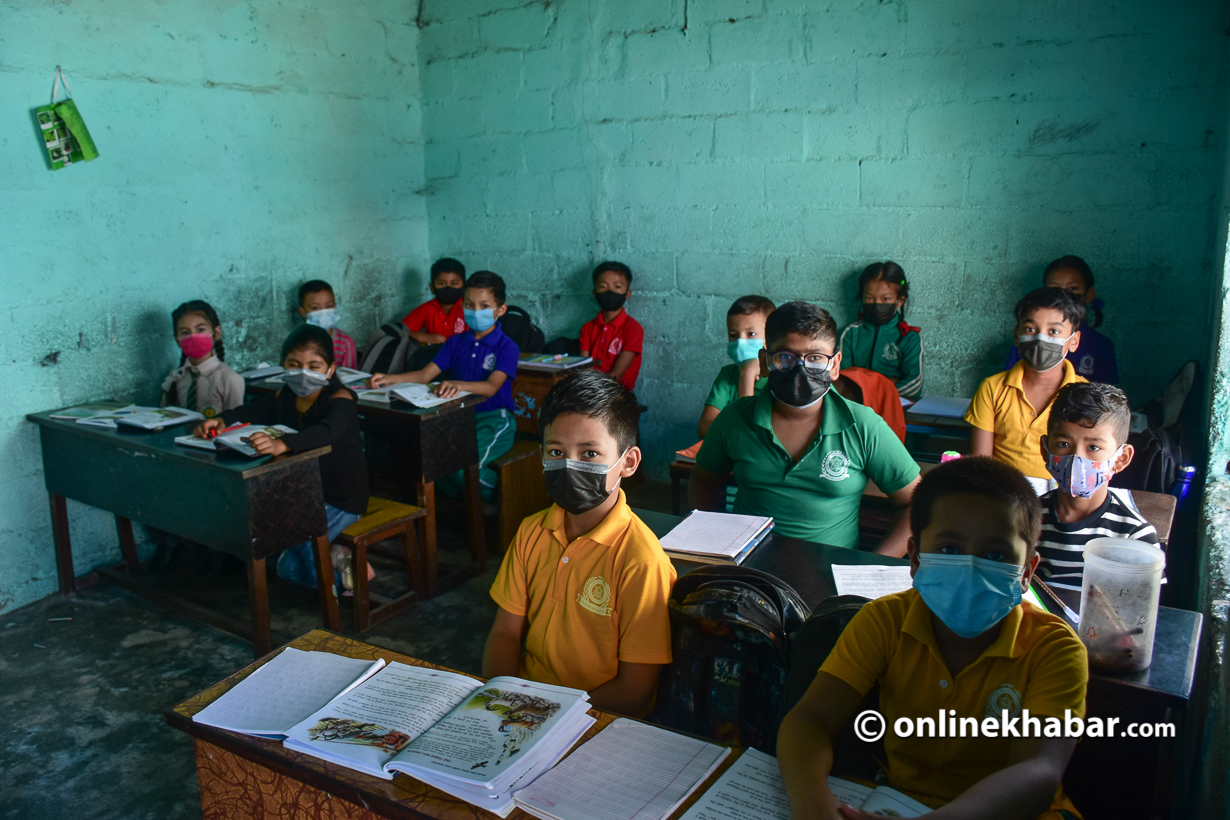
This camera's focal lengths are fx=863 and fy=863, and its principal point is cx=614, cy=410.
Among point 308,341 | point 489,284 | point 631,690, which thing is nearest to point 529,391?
point 489,284

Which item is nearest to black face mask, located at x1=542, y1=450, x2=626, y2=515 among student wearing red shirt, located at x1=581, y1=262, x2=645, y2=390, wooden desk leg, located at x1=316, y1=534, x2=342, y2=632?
wooden desk leg, located at x1=316, y1=534, x2=342, y2=632

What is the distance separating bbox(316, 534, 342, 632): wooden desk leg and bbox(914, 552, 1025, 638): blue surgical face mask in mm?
2412

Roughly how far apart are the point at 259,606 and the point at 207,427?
66 cm

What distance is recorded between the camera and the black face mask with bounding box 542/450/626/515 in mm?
1658

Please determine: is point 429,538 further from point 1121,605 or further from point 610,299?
point 1121,605

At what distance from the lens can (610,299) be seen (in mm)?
4848

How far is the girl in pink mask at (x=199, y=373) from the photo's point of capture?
3801 millimetres

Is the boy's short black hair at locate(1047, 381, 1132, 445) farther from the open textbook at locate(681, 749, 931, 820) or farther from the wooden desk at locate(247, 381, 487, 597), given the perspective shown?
the wooden desk at locate(247, 381, 487, 597)

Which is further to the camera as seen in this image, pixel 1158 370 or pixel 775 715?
pixel 1158 370

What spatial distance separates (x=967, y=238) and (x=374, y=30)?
11.7 feet

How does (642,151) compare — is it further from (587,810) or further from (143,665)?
(587,810)

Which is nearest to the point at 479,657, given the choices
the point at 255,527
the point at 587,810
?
the point at 255,527

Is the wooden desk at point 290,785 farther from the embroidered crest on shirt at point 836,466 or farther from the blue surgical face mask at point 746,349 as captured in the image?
the blue surgical face mask at point 746,349

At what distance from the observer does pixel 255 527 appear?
Result: 2.87 metres
